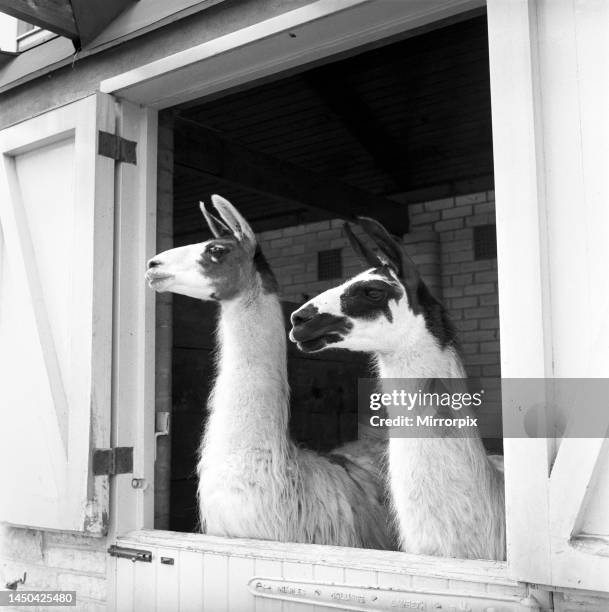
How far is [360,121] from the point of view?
639cm

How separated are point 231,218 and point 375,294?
1.01 meters

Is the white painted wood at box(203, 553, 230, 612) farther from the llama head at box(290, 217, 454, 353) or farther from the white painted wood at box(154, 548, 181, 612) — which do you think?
the llama head at box(290, 217, 454, 353)

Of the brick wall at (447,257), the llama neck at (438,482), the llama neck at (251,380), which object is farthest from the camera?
the brick wall at (447,257)

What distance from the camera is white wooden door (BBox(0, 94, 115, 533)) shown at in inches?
155

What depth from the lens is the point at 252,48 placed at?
3.61m

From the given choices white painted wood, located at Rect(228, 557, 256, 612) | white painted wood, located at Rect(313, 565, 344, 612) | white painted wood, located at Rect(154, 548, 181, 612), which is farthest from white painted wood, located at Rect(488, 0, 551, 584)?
white painted wood, located at Rect(154, 548, 181, 612)

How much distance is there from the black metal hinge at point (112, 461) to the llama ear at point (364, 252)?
5.31ft

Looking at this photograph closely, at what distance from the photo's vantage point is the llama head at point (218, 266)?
3850 mm

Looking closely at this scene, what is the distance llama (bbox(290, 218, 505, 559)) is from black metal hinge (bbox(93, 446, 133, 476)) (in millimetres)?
1214

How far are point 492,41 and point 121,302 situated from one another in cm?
227

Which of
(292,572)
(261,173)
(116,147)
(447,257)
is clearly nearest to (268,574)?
(292,572)

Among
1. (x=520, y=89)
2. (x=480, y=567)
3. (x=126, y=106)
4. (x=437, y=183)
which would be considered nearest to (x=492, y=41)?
(x=520, y=89)

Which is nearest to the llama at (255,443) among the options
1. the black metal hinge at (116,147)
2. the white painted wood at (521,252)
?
the black metal hinge at (116,147)

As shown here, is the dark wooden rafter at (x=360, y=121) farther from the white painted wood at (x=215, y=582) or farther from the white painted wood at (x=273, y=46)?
the white painted wood at (x=215, y=582)
